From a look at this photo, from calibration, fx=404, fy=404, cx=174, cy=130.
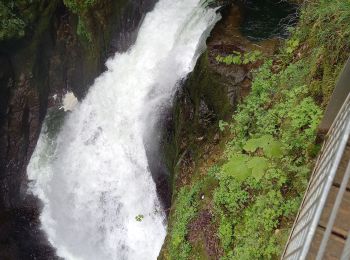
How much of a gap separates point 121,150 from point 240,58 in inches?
169

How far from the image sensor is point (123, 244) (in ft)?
31.7

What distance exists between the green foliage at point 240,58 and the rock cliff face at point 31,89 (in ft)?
17.1

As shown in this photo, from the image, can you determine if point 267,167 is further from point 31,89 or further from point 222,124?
point 31,89

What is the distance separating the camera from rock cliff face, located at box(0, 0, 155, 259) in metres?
12.1

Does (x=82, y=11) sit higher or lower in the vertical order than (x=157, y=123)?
higher

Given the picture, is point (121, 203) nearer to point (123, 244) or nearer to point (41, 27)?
point (123, 244)

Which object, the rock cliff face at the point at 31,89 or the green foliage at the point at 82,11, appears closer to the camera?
the green foliage at the point at 82,11

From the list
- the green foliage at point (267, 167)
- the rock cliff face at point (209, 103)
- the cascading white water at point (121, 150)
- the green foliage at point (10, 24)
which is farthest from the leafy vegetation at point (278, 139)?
the green foliage at point (10, 24)

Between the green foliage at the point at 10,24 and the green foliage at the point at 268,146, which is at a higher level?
the green foliage at the point at 10,24

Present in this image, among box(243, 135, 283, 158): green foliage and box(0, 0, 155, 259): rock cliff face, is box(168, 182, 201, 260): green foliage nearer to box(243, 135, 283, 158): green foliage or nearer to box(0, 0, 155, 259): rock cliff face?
box(243, 135, 283, 158): green foliage

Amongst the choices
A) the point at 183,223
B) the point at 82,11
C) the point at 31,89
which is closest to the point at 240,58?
the point at 183,223

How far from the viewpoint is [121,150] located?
9.96m

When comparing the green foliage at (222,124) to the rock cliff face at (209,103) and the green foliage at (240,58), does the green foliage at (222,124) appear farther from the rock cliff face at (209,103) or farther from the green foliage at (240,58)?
the green foliage at (240,58)

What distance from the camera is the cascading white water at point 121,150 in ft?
29.0
